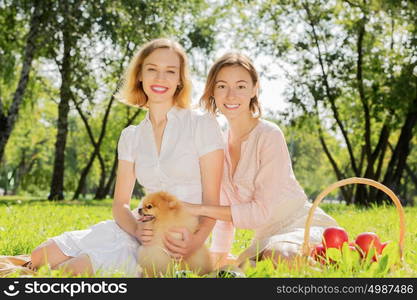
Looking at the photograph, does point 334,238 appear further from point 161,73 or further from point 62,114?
point 62,114

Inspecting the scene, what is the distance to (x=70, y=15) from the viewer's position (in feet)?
51.1

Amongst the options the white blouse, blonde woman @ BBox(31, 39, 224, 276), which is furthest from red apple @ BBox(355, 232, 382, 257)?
the white blouse

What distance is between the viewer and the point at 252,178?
4.59 meters

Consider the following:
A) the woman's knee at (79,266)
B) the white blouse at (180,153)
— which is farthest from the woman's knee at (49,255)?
the white blouse at (180,153)

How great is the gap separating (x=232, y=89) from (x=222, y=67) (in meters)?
0.19

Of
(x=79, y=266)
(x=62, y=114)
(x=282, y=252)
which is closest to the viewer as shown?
(x=79, y=266)

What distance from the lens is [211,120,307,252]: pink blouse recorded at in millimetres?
4344

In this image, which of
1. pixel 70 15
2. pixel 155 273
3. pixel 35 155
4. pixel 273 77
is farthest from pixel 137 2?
pixel 35 155

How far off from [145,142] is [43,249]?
3.44 feet

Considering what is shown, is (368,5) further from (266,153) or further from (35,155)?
(35,155)

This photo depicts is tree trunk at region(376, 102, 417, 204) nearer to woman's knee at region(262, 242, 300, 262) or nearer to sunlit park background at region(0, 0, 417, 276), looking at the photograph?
sunlit park background at region(0, 0, 417, 276)

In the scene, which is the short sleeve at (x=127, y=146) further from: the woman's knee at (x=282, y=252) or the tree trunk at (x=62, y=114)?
the tree trunk at (x=62, y=114)

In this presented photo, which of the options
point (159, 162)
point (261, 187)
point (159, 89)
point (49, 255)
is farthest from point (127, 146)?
point (261, 187)

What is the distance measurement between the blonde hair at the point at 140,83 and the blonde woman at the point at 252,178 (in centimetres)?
34
